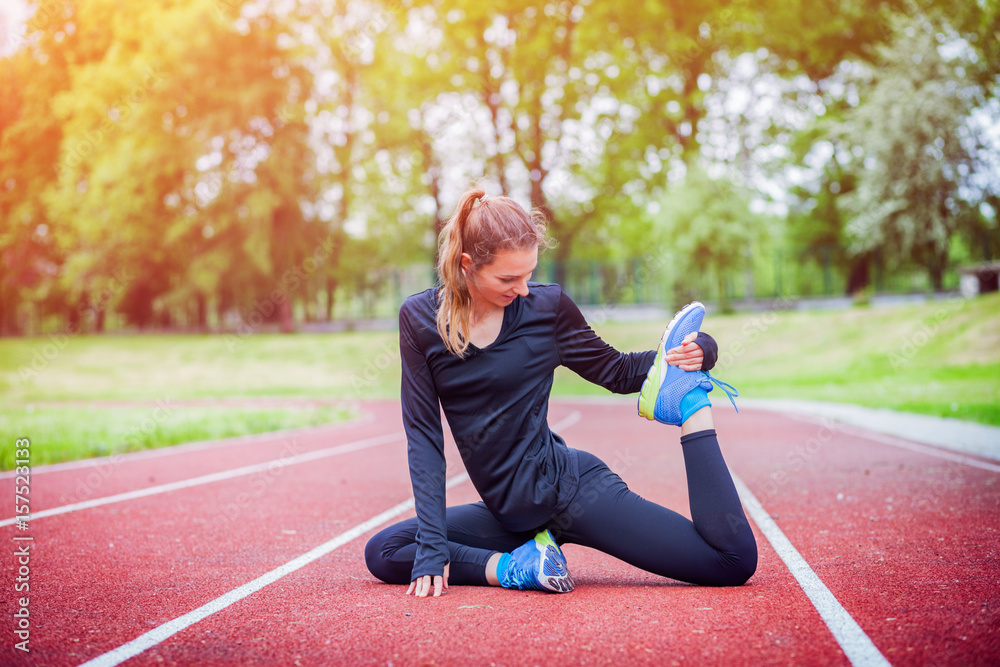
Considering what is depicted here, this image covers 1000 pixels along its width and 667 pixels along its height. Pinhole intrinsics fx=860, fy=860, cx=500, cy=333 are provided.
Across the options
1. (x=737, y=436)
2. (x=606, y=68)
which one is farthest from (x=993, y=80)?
(x=737, y=436)

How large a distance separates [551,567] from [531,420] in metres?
0.69

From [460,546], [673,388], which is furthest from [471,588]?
[673,388]

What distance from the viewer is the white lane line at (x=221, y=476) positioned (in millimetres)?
6977

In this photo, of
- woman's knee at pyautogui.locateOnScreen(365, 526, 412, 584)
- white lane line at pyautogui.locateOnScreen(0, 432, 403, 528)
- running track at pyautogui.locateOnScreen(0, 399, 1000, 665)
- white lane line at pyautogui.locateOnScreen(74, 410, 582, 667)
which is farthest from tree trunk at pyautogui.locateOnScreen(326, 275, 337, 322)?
woman's knee at pyautogui.locateOnScreen(365, 526, 412, 584)

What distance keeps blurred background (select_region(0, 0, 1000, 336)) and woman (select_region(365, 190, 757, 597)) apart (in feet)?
88.2

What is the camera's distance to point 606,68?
38344 millimetres

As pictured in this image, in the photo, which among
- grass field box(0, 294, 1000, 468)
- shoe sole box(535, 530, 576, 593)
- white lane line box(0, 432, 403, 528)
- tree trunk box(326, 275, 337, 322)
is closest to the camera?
shoe sole box(535, 530, 576, 593)

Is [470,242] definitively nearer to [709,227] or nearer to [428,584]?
[428,584]

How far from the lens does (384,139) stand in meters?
40.5

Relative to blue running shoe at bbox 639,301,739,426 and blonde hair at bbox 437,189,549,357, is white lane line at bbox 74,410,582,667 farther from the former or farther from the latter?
blue running shoe at bbox 639,301,739,426

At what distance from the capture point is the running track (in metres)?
3.22

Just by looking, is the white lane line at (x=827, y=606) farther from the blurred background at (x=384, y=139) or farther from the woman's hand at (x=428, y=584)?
the blurred background at (x=384, y=139)

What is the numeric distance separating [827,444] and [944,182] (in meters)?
18.9

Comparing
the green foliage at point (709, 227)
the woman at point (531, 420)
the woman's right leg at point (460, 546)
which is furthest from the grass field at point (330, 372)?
the woman at point (531, 420)
